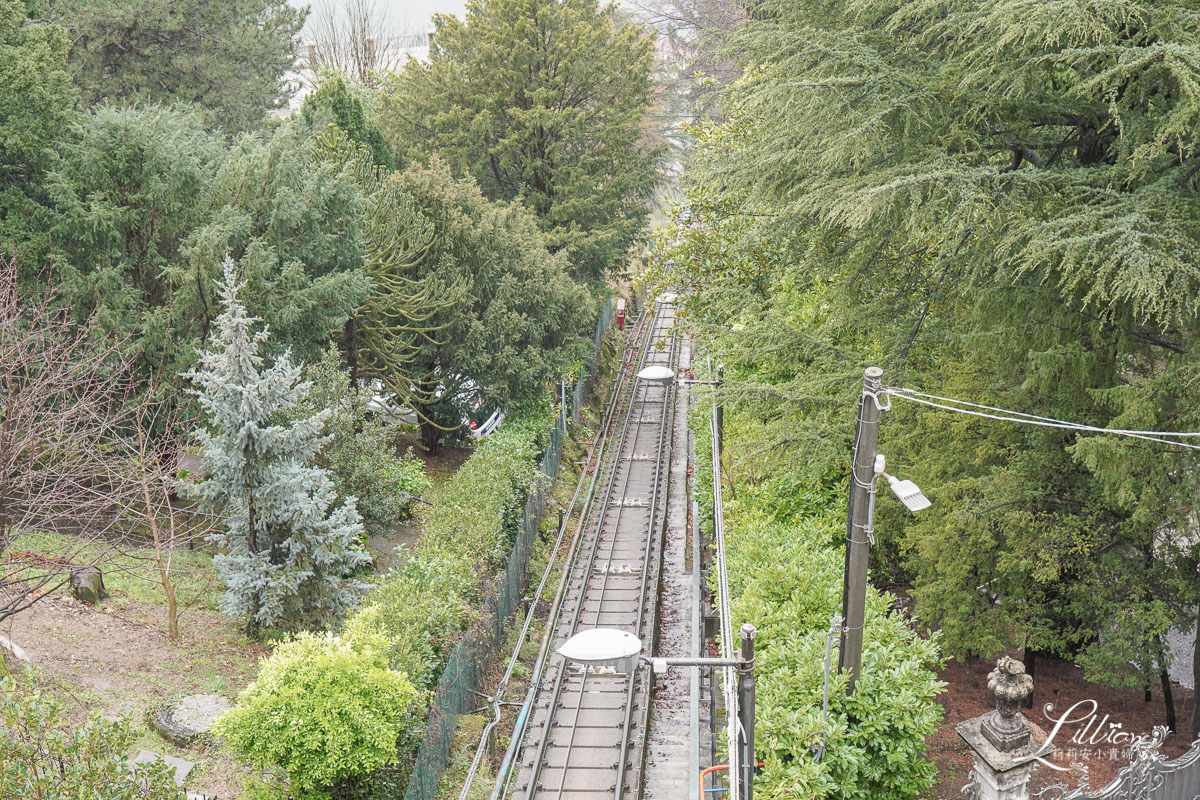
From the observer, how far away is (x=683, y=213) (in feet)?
82.9

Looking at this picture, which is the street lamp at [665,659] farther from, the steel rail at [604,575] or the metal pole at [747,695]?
the steel rail at [604,575]

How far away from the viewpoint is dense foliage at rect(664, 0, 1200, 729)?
1035cm

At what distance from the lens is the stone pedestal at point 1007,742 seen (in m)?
8.19

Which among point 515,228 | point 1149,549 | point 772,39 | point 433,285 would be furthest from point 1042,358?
point 515,228

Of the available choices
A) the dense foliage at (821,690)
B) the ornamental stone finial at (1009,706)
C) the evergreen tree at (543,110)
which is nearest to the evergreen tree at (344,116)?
the evergreen tree at (543,110)

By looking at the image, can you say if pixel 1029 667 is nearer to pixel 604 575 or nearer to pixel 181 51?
pixel 604 575

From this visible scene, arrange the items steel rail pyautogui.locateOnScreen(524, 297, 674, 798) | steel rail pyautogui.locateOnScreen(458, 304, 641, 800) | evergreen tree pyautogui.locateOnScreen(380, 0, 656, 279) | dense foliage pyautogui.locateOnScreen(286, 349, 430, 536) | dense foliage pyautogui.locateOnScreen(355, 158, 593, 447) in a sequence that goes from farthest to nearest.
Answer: evergreen tree pyautogui.locateOnScreen(380, 0, 656, 279), dense foliage pyautogui.locateOnScreen(355, 158, 593, 447), dense foliage pyautogui.locateOnScreen(286, 349, 430, 536), steel rail pyautogui.locateOnScreen(524, 297, 674, 798), steel rail pyautogui.locateOnScreen(458, 304, 641, 800)

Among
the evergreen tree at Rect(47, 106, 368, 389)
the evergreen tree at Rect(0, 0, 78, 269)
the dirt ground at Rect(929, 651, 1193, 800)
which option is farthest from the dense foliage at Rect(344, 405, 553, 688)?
the evergreen tree at Rect(0, 0, 78, 269)

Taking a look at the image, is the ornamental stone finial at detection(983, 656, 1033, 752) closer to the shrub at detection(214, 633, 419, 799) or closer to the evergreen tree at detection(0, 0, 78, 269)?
the shrub at detection(214, 633, 419, 799)

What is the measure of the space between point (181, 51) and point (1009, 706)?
107 feet

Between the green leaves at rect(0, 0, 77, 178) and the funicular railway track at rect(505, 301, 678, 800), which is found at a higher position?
the green leaves at rect(0, 0, 77, 178)

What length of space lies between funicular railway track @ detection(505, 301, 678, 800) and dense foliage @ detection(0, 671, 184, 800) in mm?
7397

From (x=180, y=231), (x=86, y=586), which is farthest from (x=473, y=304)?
(x=86, y=586)

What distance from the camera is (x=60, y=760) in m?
9.48
